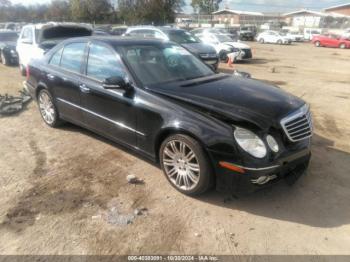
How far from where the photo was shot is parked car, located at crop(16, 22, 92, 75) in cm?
920

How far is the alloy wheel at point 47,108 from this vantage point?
571 cm

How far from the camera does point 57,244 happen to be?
9.82 feet

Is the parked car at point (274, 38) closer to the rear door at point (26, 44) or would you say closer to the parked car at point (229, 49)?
the parked car at point (229, 49)

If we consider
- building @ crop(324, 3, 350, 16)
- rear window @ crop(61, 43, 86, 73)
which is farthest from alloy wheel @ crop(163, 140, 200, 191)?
building @ crop(324, 3, 350, 16)

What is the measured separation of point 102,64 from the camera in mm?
4512

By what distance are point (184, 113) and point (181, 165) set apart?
2.02 feet

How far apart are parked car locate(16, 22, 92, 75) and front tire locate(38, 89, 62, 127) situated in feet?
12.1

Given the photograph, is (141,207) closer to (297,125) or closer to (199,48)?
(297,125)

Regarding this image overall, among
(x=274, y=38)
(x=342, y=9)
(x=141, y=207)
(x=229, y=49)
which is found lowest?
(x=141, y=207)

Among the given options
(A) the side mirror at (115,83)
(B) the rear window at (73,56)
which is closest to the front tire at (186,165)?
(A) the side mirror at (115,83)

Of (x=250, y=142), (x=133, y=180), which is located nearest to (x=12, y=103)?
(x=133, y=180)

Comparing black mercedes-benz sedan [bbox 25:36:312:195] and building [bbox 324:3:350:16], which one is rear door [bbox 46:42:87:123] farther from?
building [bbox 324:3:350:16]

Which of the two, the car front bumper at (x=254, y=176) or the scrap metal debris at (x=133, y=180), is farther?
the scrap metal debris at (x=133, y=180)

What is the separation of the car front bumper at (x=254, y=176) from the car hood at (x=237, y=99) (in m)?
0.41
